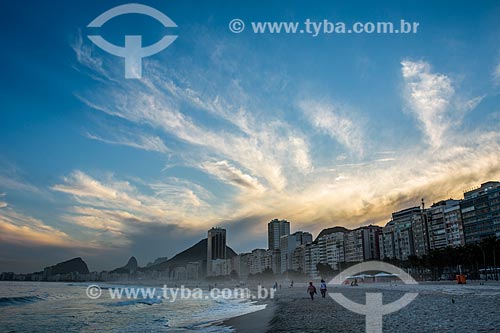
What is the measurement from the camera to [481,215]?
3770 inches

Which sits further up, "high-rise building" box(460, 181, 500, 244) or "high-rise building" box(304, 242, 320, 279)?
"high-rise building" box(460, 181, 500, 244)

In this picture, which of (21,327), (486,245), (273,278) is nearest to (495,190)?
(486,245)

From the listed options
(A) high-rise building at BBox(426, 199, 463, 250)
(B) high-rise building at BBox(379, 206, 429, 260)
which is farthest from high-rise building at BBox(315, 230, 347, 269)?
(A) high-rise building at BBox(426, 199, 463, 250)

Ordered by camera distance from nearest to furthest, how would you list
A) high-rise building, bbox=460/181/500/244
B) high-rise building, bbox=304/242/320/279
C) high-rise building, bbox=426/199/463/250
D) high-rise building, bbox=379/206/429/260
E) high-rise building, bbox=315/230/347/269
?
high-rise building, bbox=460/181/500/244 → high-rise building, bbox=426/199/463/250 → high-rise building, bbox=379/206/429/260 → high-rise building, bbox=315/230/347/269 → high-rise building, bbox=304/242/320/279

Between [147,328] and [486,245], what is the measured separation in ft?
221

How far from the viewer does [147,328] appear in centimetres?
2214

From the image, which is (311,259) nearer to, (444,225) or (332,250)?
(332,250)

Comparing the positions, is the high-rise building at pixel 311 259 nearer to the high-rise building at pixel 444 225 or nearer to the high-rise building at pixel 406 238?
the high-rise building at pixel 406 238

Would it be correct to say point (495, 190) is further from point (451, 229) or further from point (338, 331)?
point (338, 331)

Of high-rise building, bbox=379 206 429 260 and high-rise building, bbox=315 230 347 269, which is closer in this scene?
high-rise building, bbox=379 206 429 260

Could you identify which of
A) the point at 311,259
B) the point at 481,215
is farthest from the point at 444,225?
the point at 311,259

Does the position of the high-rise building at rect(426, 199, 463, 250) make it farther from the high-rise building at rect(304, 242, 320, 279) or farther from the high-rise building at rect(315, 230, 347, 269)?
the high-rise building at rect(304, 242, 320, 279)

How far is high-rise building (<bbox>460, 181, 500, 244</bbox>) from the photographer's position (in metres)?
91.8

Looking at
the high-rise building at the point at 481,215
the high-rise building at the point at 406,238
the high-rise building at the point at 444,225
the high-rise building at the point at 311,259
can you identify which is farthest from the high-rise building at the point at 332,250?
the high-rise building at the point at 481,215
